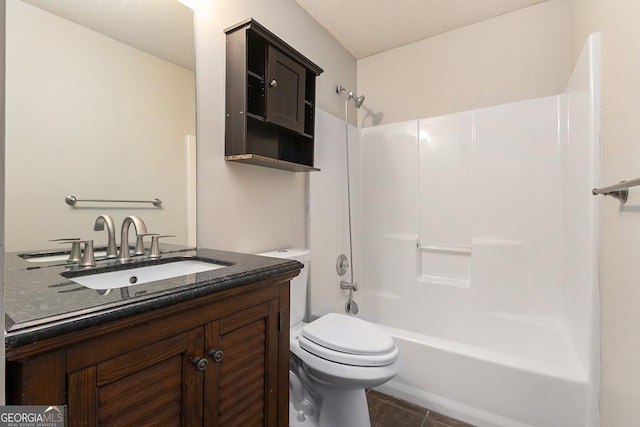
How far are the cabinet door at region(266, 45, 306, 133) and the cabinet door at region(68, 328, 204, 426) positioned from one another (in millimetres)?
1094

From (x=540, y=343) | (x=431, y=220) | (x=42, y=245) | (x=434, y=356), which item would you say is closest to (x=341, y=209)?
(x=431, y=220)

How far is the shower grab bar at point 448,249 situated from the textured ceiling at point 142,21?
73.1 inches

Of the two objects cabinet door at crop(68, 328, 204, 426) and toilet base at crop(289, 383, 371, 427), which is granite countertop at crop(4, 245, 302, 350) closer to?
cabinet door at crop(68, 328, 204, 426)

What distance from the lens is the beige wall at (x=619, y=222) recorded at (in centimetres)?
94

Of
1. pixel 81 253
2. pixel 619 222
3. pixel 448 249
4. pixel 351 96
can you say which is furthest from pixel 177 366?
pixel 351 96

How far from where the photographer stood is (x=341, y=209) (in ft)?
7.33

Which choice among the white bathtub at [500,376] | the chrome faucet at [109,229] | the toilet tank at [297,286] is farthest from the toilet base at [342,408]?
the chrome faucet at [109,229]

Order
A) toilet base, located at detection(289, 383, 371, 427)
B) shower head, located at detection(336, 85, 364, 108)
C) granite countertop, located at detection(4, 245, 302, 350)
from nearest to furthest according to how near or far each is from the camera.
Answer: granite countertop, located at detection(4, 245, 302, 350)
toilet base, located at detection(289, 383, 371, 427)
shower head, located at detection(336, 85, 364, 108)

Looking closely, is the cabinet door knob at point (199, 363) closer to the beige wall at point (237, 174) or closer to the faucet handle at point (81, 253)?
the faucet handle at point (81, 253)

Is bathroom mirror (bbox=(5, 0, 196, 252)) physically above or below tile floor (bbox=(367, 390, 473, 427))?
above

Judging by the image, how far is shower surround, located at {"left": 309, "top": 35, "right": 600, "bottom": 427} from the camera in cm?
140

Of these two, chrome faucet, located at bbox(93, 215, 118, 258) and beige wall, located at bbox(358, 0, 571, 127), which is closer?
chrome faucet, located at bbox(93, 215, 118, 258)

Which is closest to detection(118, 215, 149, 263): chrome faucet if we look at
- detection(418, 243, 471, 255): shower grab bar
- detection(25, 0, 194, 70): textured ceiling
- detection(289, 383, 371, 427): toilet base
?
detection(25, 0, 194, 70): textured ceiling

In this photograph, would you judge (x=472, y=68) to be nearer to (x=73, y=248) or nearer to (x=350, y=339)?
(x=350, y=339)
